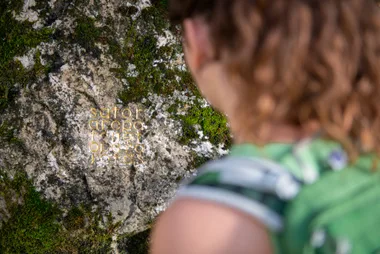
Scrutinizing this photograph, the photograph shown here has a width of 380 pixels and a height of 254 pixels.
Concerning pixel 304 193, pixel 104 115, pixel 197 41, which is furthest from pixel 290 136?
pixel 104 115

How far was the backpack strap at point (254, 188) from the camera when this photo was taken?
0.95 metres

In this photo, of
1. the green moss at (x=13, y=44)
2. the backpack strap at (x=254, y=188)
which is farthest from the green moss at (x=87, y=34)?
the backpack strap at (x=254, y=188)

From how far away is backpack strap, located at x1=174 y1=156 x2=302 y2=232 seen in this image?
95 cm

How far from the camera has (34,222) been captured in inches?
88.2

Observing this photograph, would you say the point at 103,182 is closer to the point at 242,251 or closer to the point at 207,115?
the point at 207,115

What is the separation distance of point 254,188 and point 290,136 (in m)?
0.15

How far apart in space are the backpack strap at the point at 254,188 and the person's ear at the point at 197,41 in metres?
0.26

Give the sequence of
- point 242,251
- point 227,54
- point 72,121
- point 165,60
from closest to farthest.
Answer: point 242,251 → point 227,54 → point 72,121 → point 165,60

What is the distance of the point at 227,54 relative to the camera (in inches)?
41.2

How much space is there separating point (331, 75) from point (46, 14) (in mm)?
1683

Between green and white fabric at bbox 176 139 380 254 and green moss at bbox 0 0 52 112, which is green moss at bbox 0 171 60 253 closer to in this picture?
green moss at bbox 0 0 52 112

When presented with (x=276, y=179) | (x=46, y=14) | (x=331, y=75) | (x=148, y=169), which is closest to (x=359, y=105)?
(x=331, y=75)

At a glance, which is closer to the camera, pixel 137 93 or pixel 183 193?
pixel 183 193

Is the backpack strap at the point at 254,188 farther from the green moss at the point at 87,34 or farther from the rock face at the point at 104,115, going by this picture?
the green moss at the point at 87,34
